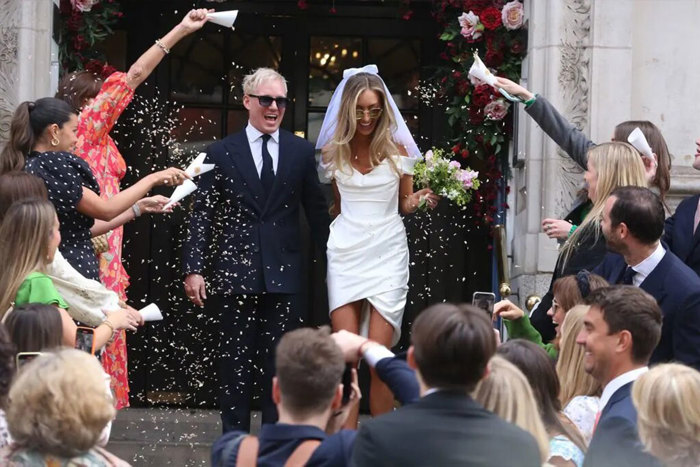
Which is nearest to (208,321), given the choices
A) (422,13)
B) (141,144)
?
(141,144)

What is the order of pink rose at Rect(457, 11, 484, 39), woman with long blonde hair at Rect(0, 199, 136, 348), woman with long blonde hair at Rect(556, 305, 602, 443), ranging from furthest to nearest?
pink rose at Rect(457, 11, 484, 39), woman with long blonde hair at Rect(0, 199, 136, 348), woman with long blonde hair at Rect(556, 305, 602, 443)

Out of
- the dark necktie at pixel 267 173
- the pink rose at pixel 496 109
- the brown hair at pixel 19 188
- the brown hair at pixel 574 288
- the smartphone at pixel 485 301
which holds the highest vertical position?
the pink rose at pixel 496 109

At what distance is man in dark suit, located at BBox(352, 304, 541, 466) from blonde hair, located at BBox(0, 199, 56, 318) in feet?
7.57

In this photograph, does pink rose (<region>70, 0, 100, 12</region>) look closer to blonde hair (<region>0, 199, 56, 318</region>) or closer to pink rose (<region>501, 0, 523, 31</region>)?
pink rose (<region>501, 0, 523, 31</region>)

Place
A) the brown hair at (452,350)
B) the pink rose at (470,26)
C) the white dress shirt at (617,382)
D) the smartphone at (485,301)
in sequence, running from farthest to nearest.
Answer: the pink rose at (470,26)
the smartphone at (485,301)
the white dress shirt at (617,382)
the brown hair at (452,350)

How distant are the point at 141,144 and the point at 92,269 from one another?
290 cm

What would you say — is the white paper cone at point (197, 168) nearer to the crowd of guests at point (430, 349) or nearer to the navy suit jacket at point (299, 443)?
the crowd of guests at point (430, 349)

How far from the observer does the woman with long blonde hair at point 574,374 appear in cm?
535

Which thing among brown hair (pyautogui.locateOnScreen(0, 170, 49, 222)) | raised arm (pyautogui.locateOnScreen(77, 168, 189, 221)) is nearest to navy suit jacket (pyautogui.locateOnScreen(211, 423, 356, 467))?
brown hair (pyautogui.locateOnScreen(0, 170, 49, 222))

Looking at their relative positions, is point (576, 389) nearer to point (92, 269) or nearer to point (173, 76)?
point (92, 269)

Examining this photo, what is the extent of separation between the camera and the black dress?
21.0ft

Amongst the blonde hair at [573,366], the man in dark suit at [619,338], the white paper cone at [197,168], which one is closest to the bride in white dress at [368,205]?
the white paper cone at [197,168]

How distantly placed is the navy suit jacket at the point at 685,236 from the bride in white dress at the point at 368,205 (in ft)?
4.48

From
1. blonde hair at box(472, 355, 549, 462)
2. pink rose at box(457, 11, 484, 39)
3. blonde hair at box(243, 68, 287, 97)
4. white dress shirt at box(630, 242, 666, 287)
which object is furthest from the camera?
pink rose at box(457, 11, 484, 39)
